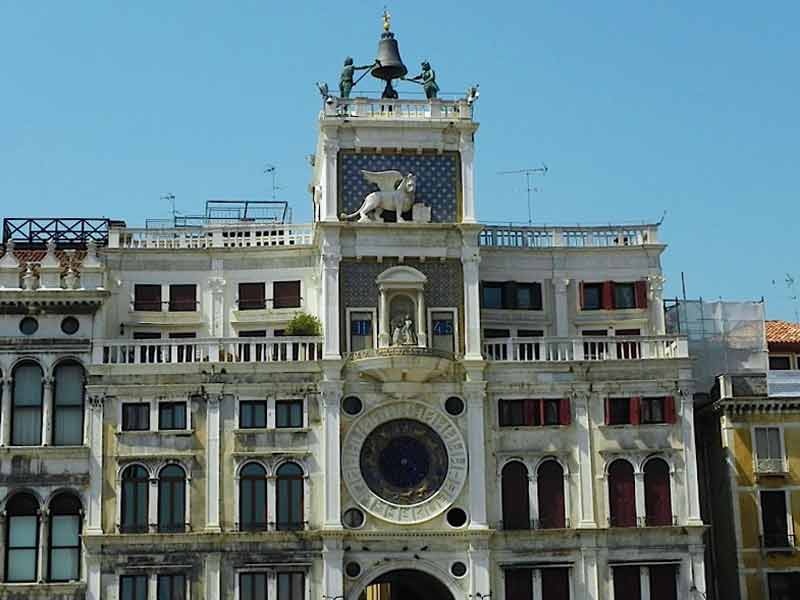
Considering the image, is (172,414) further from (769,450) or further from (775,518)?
(775,518)

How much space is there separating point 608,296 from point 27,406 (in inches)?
915

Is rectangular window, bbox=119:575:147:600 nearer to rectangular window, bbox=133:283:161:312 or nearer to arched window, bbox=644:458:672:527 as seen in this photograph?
rectangular window, bbox=133:283:161:312

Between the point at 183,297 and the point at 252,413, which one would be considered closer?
the point at 252,413

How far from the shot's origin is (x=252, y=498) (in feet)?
176

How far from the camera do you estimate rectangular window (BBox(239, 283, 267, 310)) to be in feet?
190

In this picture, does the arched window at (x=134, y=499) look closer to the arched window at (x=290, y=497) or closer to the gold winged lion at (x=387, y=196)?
the arched window at (x=290, y=497)

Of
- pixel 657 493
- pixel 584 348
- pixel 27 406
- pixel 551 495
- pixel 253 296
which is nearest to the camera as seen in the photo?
pixel 27 406

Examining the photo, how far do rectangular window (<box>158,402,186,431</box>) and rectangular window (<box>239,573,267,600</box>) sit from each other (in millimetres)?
6084

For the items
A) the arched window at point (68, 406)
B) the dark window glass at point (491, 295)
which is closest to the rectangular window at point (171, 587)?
the arched window at point (68, 406)

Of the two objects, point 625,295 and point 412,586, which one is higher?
point 625,295

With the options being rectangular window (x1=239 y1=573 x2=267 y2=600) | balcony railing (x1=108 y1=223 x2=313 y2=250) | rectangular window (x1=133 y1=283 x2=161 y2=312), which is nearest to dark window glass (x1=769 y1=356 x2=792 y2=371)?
balcony railing (x1=108 y1=223 x2=313 y2=250)

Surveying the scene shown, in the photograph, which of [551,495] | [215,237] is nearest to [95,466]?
[215,237]

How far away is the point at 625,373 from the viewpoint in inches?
2176

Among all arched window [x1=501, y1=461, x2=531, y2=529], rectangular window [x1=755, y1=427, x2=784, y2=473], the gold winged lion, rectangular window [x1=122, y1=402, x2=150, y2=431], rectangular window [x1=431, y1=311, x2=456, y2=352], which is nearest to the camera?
rectangular window [x1=122, y1=402, x2=150, y2=431]
